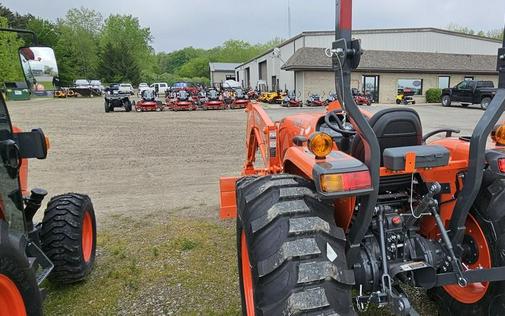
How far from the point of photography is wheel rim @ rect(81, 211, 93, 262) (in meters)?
3.85

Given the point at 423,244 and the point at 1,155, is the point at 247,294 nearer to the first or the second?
the point at 423,244

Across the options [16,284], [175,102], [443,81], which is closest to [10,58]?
[16,284]

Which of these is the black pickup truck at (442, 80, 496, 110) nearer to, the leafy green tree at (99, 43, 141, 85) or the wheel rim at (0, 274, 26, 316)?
the wheel rim at (0, 274, 26, 316)

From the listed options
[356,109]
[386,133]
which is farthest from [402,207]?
[356,109]

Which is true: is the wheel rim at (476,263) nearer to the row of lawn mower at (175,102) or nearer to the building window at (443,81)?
the row of lawn mower at (175,102)

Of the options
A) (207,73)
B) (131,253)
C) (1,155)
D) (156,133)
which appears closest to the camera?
(1,155)

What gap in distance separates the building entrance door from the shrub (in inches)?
153

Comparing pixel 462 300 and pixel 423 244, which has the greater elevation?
A: pixel 423 244

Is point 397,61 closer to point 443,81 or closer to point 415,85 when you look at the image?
point 415,85

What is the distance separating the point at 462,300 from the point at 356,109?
1638 millimetres

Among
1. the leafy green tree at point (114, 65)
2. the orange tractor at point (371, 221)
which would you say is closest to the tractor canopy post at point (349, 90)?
the orange tractor at point (371, 221)

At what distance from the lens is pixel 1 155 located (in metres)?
2.76

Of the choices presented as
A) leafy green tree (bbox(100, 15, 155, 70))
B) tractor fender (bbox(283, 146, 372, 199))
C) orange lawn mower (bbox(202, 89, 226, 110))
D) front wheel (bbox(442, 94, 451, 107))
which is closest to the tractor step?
tractor fender (bbox(283, 146, 372, 199))

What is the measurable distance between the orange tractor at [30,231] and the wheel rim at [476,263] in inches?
103
